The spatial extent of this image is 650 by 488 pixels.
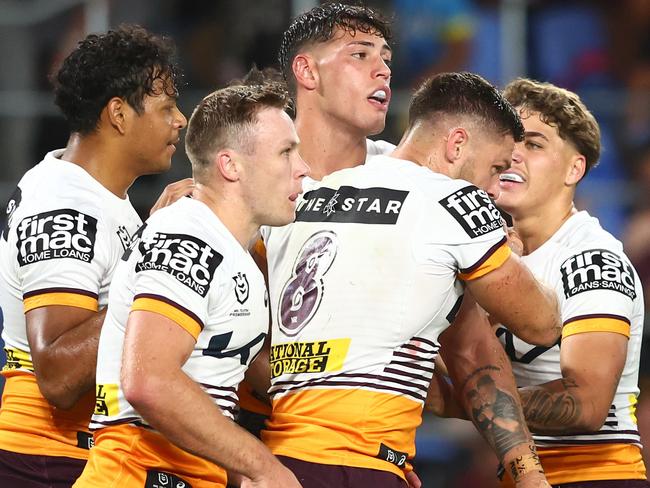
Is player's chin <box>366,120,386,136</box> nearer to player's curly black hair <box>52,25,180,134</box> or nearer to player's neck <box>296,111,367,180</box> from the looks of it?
player's neck <box>296,111,367,180</box>

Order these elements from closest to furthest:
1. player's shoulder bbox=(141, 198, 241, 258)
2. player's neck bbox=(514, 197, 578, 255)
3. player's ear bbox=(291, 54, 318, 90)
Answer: player's shoulder bbox=(141, 198, 241, 258) → player's ear bbox=(291, 54, 318, 90) → player's neck bbox=(514, 197, 578, 255)

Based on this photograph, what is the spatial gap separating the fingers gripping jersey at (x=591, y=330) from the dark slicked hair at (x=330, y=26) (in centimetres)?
118

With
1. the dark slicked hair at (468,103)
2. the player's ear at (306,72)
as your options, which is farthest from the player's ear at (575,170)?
the player's ear at (306,72)

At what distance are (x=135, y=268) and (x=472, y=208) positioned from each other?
3.68 feet

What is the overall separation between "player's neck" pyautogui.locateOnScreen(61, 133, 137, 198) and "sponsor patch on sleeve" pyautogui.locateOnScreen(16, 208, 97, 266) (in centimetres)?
28

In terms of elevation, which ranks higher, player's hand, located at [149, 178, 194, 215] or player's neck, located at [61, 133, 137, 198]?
player's neck, located at [61, 133, 137, 198]

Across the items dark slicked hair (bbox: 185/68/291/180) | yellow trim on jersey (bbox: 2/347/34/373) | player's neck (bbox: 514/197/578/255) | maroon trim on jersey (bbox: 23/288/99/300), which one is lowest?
yellow trim on jersey (bbox: 2/347/34/373)

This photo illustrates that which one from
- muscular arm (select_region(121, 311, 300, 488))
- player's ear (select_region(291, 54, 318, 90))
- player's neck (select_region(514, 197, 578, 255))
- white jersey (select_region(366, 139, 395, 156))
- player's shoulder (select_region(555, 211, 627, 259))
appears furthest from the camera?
white jersey (select_region(366, 139, 395, 156))

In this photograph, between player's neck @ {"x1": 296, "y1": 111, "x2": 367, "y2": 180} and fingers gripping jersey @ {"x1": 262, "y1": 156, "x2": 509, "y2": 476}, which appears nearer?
fingers gripping jersey @ {"x1": 262, "y1": 156, "x2": 509, "y2": 476}

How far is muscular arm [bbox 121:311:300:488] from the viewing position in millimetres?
3188

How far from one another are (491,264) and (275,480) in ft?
3.33

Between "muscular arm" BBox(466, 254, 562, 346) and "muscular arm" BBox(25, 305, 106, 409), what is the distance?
1.31 metres

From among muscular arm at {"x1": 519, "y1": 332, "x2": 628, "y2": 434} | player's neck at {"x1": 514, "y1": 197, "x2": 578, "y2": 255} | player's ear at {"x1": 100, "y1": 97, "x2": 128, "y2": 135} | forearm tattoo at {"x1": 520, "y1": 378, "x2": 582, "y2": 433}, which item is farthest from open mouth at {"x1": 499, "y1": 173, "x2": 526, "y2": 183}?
player's ear at {"x1": 100, "y1": 97, "x2": 128, "y2": 135}

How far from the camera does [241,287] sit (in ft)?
11.6
